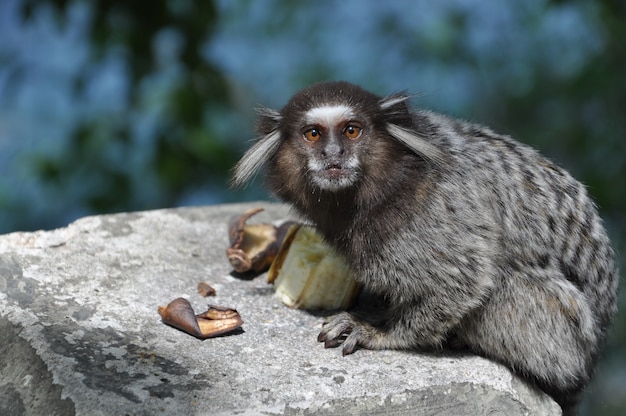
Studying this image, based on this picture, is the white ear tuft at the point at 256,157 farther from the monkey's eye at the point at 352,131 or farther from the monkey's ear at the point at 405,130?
the monkey's ear at the point at 405,130

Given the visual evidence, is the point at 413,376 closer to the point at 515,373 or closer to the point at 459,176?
the point at 515,373

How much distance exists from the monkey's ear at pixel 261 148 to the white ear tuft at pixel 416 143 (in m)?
0.56

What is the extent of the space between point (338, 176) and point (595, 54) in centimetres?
462

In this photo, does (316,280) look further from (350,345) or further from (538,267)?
(538,267)

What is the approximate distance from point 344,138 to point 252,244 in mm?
1091

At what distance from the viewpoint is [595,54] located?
7.01 metres

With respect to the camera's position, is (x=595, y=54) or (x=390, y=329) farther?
(x=595, y=54)

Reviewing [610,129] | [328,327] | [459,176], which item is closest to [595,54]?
[610,129]

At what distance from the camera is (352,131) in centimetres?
339

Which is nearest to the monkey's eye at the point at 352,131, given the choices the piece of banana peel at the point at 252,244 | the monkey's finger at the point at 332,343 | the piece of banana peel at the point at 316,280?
the piece of banana peel at the point at 316,280

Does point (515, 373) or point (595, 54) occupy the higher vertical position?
point (595, 54)

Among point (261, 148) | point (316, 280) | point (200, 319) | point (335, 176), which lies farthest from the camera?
point (316, 280)

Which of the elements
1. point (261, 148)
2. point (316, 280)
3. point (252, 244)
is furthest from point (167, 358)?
point (252, 244)

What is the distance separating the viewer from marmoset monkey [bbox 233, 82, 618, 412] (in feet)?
11.0
